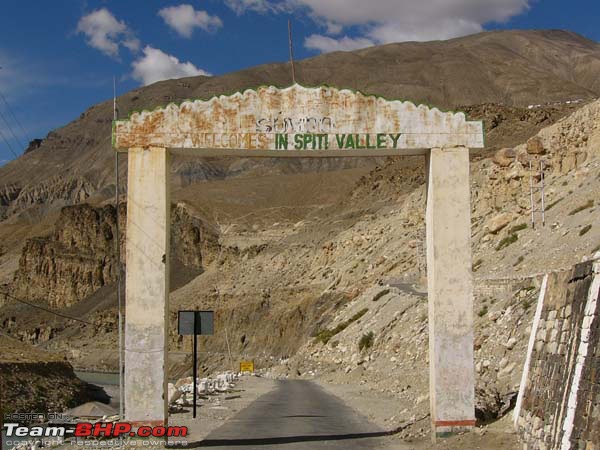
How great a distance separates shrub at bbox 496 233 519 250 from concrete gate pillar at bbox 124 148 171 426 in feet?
83.6

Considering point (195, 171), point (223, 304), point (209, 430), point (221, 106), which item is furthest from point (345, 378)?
point (195, 171)

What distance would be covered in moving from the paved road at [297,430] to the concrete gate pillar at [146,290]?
110 cm

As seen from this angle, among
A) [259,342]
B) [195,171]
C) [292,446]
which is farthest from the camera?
[195,171]

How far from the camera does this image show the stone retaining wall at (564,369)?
8625 mm

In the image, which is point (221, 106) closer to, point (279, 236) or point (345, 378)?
point (345, 378)

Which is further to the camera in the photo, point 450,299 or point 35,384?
point 35,384

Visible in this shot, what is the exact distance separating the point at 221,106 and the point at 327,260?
59.8 meters

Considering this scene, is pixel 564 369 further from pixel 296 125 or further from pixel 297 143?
pixel 296 125

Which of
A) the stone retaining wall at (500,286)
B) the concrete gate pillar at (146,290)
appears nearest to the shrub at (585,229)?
the stone retaining wall at (500,286)

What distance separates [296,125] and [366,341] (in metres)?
24.0

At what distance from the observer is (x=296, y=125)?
13414 mm

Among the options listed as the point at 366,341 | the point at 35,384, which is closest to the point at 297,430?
the point at 366,341

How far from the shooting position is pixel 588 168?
37.3 metres

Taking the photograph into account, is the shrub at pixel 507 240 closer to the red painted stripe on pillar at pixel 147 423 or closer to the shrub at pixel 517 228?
the shrub at pixel 517 228
